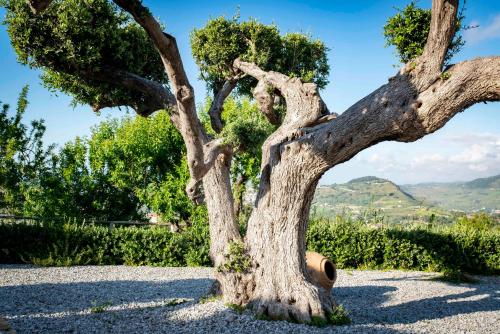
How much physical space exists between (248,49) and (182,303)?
7024mm

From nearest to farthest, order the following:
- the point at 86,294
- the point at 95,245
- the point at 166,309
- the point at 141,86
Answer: the point at 166,309 < the point at 86,294 < the point at 141,86 < the point at 95,245

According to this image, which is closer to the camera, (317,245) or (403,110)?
(403,110)

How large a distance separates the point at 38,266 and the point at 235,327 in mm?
9190

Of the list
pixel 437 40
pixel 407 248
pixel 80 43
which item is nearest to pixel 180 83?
pixel 80 43

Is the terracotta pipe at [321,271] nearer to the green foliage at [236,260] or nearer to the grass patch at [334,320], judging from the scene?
the grass patch at [334,320]

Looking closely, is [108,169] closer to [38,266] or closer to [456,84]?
[38,266]

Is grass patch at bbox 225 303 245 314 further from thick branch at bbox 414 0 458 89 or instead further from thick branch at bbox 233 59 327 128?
thick branch at bbox 414 0 458 89

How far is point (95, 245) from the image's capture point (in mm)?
13781

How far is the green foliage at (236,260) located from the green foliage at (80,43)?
5.10m

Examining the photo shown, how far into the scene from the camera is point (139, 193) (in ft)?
65.5

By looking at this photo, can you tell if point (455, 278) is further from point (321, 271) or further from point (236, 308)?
point (236, 308)

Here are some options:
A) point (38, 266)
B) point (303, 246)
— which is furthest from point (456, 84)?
point (38, 266)

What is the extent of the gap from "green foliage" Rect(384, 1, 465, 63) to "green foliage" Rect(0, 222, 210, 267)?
9.19 meters

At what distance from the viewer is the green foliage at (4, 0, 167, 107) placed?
9242 mm
